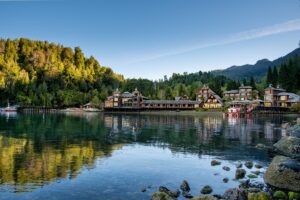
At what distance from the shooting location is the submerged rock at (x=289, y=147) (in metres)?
34.2

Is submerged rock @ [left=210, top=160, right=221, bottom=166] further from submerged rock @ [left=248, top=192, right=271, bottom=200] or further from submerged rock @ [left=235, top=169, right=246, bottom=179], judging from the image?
submerged rock @ [left=248, top=192, right=271, bottom=200]

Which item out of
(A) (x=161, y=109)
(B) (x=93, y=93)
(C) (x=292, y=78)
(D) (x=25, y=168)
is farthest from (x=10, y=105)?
(D) (x=25, y=168)

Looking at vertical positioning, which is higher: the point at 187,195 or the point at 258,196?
the point at 258,196

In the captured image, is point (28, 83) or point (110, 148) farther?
point (28, 83)

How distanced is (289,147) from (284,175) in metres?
15.7

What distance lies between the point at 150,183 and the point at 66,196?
247 inches

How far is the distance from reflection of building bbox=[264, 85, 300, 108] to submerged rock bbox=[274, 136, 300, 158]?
9588 centimetres

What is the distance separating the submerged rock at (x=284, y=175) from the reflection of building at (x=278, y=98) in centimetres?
11255

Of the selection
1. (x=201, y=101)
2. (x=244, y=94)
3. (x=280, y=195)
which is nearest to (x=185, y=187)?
(x=280, y=195)

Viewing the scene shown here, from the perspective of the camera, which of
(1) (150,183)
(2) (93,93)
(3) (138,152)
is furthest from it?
(2) (93,93)

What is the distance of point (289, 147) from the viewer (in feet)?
117

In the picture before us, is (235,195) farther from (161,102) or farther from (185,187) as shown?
(161,102)

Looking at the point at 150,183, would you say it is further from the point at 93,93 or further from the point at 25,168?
the point at 93,93

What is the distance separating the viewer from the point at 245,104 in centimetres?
13275
